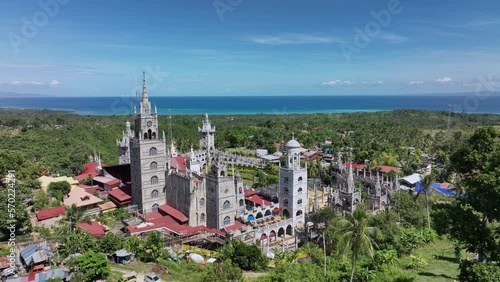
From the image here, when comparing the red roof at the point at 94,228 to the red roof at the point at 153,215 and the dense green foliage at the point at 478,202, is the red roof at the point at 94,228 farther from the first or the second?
the dense green foliage at the point at 478,202

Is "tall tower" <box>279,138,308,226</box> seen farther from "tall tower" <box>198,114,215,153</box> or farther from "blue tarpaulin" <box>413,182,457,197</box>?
"tall tower" <box>198,114,215,153</box>

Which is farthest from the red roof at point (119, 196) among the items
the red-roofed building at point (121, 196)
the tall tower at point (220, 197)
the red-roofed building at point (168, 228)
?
the tall tower at point (220, 197)

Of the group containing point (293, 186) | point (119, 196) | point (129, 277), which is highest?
point (293, 186)

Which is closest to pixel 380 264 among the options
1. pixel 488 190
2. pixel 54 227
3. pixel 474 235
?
pixel 474 235

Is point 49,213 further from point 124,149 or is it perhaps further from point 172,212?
point 124,149

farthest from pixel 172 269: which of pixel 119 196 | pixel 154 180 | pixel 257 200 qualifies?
pixel 119 196

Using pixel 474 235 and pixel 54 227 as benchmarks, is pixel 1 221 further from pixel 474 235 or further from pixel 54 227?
pixel 474 235
